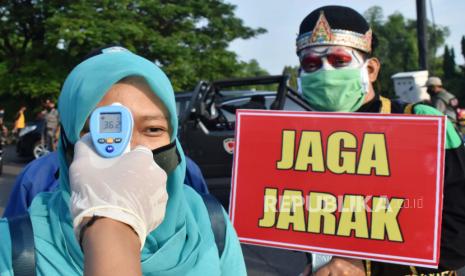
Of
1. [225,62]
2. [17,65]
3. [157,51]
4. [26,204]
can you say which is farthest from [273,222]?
[17,65]

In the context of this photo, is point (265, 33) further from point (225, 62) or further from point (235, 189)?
point (235, 189)

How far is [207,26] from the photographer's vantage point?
23.0 m

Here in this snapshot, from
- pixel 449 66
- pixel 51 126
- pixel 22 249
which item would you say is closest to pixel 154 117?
pixel 22 249

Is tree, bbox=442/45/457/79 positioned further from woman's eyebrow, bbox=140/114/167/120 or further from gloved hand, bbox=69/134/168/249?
gloved hand, bbox=69/134/168/249

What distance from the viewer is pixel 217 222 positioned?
1.34 m

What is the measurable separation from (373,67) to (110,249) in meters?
1.57

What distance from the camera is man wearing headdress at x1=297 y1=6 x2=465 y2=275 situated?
1696 mm

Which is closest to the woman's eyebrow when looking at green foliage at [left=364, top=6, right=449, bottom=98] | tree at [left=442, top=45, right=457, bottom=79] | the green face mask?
the green face mask

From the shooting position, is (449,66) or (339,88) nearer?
(339,88)

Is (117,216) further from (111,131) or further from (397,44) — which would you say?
(397,44)

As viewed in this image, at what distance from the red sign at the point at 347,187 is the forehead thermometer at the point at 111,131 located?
3.63 feet

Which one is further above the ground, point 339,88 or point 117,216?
point 339,88

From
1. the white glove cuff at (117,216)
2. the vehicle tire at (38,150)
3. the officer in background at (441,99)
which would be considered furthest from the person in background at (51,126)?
the white glove cuff at (117,216)

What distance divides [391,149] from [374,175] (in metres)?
0.11
